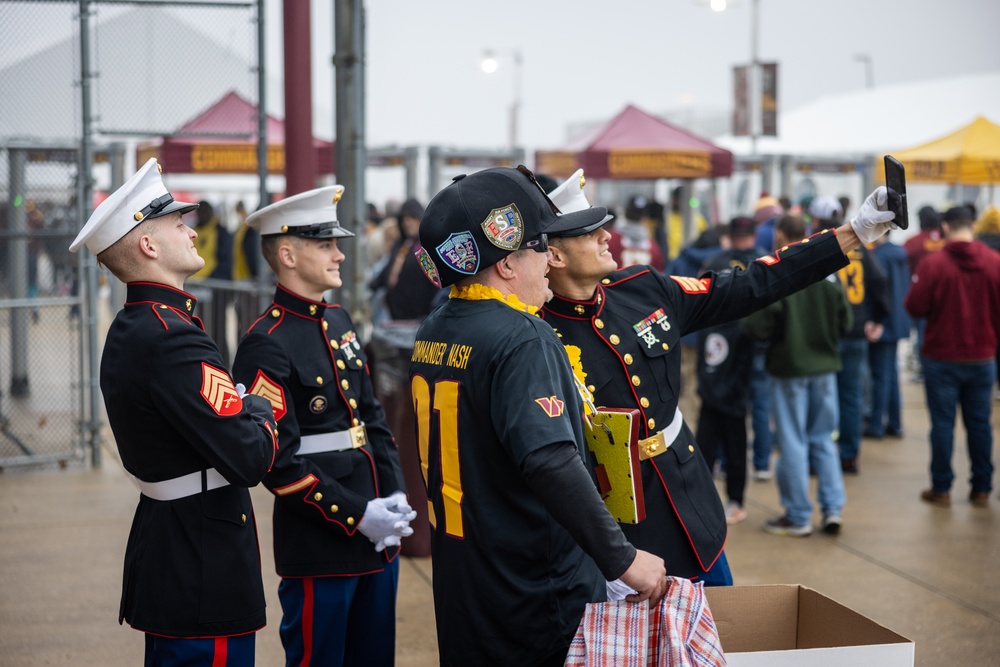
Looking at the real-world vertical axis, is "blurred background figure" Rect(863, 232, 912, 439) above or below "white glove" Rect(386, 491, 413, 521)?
above

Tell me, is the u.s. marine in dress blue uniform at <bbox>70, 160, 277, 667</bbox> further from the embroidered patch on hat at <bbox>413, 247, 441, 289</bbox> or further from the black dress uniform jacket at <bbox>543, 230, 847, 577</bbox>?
the black dress uniform jacket at <bbox>543, 230, 847, 577</bbox>

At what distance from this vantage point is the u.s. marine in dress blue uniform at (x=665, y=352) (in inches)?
137

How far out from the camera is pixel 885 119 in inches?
771

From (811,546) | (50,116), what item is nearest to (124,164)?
(50,116)

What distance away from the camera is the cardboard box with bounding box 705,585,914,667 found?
284 centimetres

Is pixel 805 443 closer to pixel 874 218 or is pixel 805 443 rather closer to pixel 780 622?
pixel 874 218

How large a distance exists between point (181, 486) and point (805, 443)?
188 inches

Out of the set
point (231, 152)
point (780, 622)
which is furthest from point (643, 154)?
point (780, 622)

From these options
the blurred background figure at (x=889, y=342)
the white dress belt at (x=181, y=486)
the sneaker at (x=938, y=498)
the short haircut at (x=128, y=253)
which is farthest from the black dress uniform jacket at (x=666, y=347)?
the blurred background figure at (x=889, y=342)

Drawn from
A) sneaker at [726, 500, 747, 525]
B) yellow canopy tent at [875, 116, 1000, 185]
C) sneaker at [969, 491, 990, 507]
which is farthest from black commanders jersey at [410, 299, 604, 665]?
yellow canopy tent at [875, 116, 1000, 185]

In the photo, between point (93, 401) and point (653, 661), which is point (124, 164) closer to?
point (93, 401)

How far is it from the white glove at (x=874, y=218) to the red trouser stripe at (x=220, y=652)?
2.33 m

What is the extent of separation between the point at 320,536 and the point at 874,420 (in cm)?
708

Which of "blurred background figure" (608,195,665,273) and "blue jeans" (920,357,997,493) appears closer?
"blue jeans" (920,357,997,493)
